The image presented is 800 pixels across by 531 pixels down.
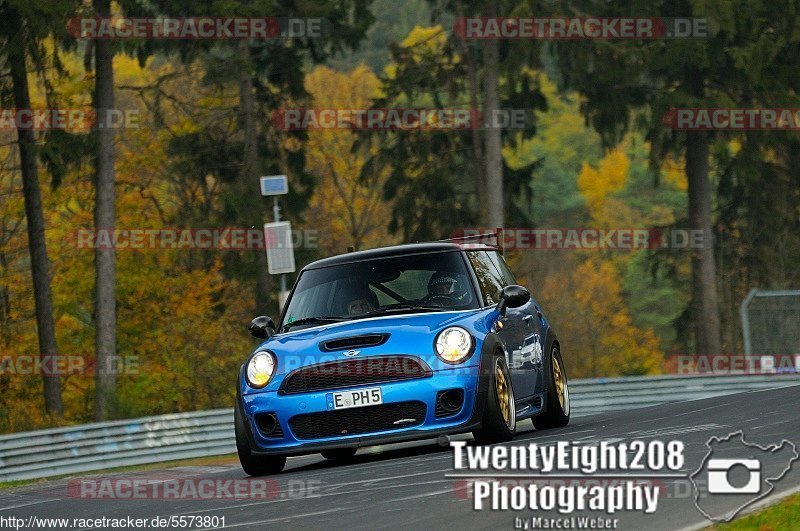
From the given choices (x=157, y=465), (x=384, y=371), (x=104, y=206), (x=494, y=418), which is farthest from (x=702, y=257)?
(x=384, y=371)

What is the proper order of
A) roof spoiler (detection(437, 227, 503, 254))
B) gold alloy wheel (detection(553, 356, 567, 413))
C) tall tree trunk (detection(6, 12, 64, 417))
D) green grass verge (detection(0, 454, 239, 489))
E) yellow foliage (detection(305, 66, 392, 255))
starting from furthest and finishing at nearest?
1. yellow foliage (detection(305, 66, 392, 255))
2. tall tree trunk (detection(6, 12, 64, 417))
3. green grass verge (detection(0, 454, 239, 489))
4. gold alloy wheel (detection(553, 356, 567, 413))
5. roof spoiler (detection(437, 227, 503, 254))

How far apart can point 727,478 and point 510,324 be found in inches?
179

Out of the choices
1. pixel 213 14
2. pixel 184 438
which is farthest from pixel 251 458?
pixel 213 14

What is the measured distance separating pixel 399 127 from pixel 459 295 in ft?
92.1

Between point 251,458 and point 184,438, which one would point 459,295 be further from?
point 184,438

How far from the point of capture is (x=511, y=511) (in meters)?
8.30

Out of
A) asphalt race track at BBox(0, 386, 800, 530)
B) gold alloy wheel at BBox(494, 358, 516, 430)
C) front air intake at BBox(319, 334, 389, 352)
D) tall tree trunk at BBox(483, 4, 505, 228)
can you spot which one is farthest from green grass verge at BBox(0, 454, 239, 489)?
tall tree trunk at BBox(483, 4, 505, 228)

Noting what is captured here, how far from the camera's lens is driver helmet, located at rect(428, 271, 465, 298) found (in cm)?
1292

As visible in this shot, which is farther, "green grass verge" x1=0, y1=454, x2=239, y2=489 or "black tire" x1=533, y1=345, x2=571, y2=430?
"green grass verge" x1=0, y1=454, x2=239, y2=489

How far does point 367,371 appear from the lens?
1164 cm

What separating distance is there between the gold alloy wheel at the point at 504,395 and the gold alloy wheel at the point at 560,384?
1.97 m

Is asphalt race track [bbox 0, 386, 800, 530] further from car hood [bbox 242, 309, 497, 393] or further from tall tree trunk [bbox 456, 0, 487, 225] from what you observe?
tall tree trunk [bbox 456, 0, 487, 225]

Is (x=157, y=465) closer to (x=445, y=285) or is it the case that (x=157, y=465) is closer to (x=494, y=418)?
(x=445, y=285)

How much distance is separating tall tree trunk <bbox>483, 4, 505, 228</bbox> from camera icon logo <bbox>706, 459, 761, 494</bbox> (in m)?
25.8
